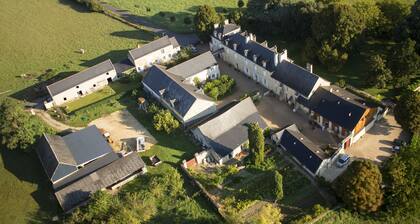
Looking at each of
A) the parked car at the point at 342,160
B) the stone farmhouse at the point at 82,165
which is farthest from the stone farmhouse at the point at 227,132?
the parked car at the point at 342,160

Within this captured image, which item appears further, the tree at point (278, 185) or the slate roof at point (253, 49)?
the slate roof at point (253, 49)

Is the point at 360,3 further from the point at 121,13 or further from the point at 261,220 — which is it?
the point at 121,13

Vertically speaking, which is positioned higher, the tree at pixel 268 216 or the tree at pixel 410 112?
the tree at pixel 410 112

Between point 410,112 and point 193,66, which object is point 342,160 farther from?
point 193,66

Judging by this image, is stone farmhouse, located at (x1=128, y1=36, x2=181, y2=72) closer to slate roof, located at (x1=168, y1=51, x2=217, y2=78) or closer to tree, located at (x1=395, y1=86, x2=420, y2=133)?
slate roof, located at (x1=168, y1=51, x2=217, y2=78)

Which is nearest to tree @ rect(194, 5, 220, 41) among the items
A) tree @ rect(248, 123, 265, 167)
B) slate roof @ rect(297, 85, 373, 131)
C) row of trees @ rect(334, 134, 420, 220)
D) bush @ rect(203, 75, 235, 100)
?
bush @ rect(203, 75, 235, 100)

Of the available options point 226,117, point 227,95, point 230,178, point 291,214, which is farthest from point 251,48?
point 291,214

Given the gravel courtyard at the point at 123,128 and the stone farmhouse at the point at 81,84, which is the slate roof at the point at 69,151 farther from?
the stone farmhouse at the point at 81,84
